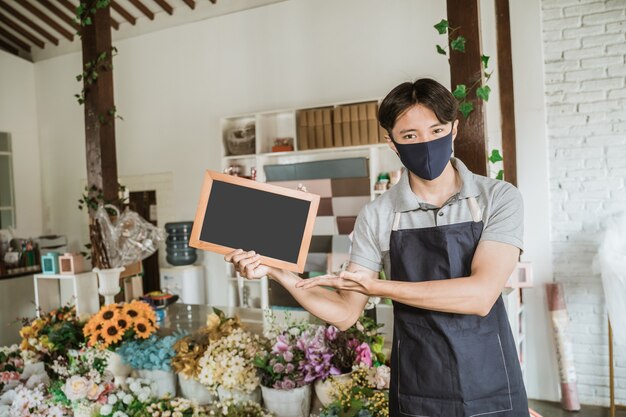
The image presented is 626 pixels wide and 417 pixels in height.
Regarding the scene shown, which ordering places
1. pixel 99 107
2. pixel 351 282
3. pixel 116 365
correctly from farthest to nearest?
pixel 99 107, pixel 116 365, pixel 351 282

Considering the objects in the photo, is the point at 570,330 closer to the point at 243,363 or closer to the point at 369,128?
the point at 369,128

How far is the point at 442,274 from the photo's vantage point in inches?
59.2

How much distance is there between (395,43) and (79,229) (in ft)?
17.4

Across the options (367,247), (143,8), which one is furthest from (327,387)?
(143,8)

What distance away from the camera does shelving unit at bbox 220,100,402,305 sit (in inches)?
205

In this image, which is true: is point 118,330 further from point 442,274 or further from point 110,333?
point 442,274

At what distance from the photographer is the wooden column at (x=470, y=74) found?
2.38 m

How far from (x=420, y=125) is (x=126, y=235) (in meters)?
2.65

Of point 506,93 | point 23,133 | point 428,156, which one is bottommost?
point 428,156

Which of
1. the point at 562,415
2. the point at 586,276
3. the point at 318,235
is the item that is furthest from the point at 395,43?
the point at 562,415

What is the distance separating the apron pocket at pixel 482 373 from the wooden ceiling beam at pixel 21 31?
817 centimetres

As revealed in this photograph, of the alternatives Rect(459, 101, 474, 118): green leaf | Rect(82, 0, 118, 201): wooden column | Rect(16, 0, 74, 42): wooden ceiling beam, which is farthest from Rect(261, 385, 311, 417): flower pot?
Rect(16, 0, 74, 42): wooden ceiling beam

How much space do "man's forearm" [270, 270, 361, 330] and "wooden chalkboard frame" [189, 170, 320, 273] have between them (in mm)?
76

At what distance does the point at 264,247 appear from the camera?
1.60 metres
